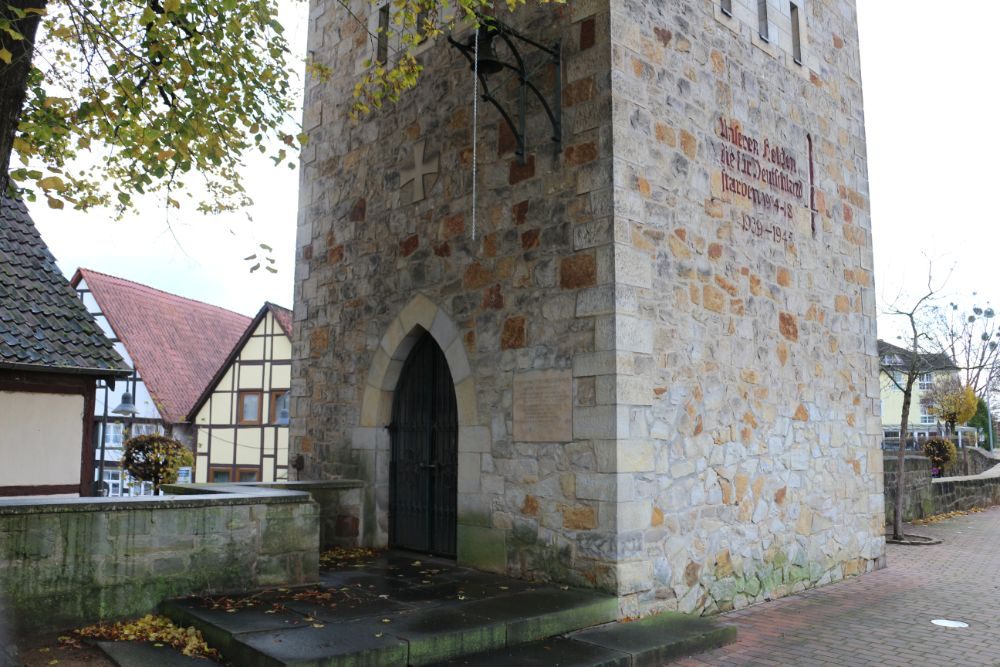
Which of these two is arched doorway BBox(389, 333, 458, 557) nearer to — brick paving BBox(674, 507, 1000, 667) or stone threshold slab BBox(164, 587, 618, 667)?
stone threshold slab BBox(164, 587, 618, 667)

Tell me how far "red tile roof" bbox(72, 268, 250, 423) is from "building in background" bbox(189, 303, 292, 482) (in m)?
1.04

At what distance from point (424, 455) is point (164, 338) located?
18.6 metres

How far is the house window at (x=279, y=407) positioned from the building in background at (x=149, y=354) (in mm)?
2778

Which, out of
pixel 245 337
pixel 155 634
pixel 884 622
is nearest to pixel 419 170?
pixel 155 634

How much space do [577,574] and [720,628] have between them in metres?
0.97

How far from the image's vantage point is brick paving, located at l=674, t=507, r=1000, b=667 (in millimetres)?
5023

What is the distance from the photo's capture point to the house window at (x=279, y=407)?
67.4ft

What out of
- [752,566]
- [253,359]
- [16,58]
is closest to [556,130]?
[16,58]

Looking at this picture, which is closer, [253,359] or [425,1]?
[425,1]

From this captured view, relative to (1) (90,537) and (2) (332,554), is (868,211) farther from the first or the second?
(1) (90,537)

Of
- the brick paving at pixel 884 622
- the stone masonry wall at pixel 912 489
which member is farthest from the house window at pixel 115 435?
the brick paving at pixel 884 622

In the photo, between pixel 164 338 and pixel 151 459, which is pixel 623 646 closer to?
pixel 151 459

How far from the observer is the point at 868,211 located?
8.77 metres

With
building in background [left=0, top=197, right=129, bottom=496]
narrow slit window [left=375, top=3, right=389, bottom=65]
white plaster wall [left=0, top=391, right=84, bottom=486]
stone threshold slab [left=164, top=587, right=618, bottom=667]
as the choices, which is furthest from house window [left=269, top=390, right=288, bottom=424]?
stone threshold slab [left=164, top=587, right=618, bottom=667]
